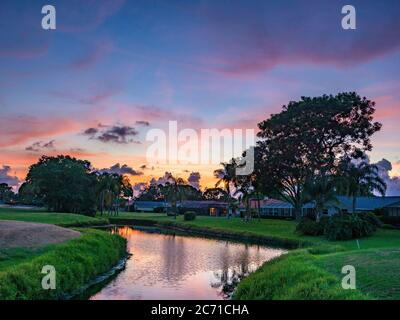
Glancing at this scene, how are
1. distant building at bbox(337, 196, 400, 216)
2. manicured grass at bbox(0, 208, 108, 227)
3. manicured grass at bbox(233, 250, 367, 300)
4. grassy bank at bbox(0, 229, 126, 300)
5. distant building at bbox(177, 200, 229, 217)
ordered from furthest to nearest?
1. distant building at bbox(177, 200, 229, 217)
2. distant building at bbox(337, 196, 400, 216)
3. manicured grass at bbox(0, 208, 108, 227)
4. grassy bank at bbox(0, 229, 126, 300)
5. manicured grass at bbox(233, 250, 367, 300)

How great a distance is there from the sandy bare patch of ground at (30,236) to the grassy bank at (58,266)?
1491 millimetres

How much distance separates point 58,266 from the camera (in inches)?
970

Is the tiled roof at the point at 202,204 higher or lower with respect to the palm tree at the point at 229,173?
lower

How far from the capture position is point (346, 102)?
63156 millimetres

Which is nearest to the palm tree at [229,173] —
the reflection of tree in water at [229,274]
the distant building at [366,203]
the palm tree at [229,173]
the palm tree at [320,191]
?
the palm tree at [229,173]

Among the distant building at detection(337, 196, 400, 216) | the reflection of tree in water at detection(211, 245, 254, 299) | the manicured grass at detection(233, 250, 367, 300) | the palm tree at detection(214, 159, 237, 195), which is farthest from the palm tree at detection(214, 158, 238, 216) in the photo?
the manicured grass at detection(233, 250, 367, 300)

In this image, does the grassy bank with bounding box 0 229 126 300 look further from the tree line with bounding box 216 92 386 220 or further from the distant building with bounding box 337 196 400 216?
the distant building with bounding box 337 196 400 216

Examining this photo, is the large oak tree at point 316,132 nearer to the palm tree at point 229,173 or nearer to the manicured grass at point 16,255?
the palm tree at point 229,173

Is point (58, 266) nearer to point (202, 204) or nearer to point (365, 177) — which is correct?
point (365, 177)

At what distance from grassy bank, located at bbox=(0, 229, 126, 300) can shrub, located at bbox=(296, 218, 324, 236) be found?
77.3 feet

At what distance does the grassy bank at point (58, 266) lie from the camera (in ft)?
64.5

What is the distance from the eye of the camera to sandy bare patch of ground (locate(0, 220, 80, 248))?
1184 inches

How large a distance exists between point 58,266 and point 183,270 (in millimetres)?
10715
